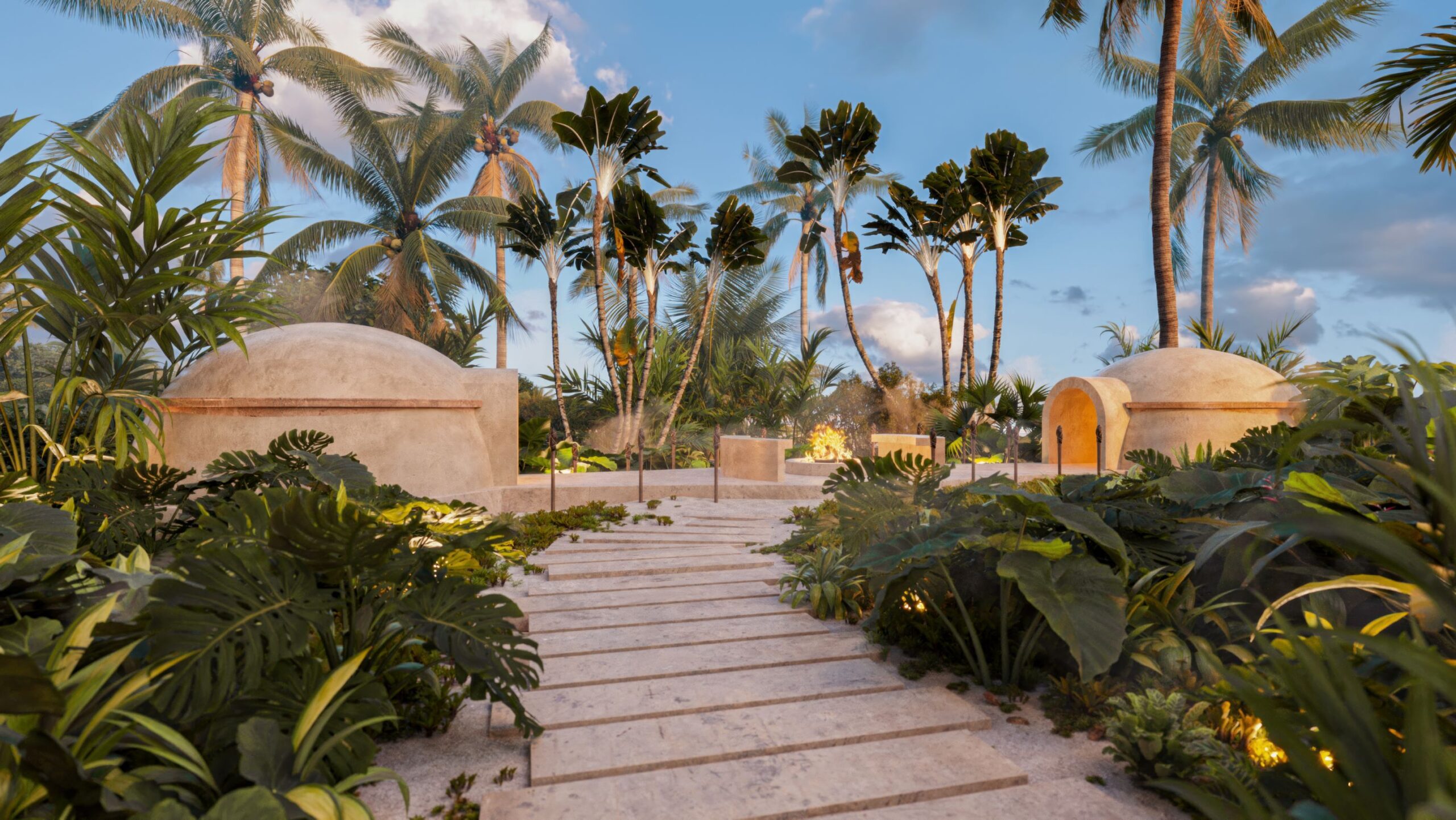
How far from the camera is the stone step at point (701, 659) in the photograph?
13.6 ft

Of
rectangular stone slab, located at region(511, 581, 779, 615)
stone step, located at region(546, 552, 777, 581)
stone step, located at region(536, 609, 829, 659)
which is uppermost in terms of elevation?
stone step, located at region(546, 552, 777, 581)

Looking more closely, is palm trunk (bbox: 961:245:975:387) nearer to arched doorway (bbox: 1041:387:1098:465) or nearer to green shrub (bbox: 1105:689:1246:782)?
arched doorway (bbox: 1041:387:1098:465)

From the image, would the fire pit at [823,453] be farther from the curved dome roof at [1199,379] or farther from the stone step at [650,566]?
the stone step at [650,566]

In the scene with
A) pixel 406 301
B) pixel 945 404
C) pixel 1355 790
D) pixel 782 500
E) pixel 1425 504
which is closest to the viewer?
pixel 1355 790

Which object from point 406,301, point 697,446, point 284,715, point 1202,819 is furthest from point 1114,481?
point 406,301

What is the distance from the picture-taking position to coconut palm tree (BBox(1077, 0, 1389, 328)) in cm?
2389

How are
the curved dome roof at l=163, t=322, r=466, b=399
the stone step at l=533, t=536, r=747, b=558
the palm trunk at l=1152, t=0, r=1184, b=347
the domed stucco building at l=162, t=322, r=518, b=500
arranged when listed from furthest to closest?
the palm trunk at l=1152, t=0, r=1184, b=347 < the curved dome roof at l=163, t=322, r=466, b=399 < the domed stucco building at l=162, t=322, r=518, b=500 < the stone step at l=533, t=536, r=747, b=558

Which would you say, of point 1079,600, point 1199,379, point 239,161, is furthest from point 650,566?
point 239,161

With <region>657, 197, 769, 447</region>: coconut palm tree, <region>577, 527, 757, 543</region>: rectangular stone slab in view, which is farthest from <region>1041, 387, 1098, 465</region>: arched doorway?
<region>577, 527, 757, 543</region>: rectangular stone slab

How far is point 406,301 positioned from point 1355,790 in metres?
24.6

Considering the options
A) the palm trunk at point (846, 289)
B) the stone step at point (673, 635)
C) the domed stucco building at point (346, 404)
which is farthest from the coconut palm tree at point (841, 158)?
the stone step at point (673, 635)

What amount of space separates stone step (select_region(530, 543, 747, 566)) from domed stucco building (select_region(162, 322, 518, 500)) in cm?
260

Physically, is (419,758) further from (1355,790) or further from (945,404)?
(945,404)

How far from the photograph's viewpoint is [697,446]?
17906 millimetres
